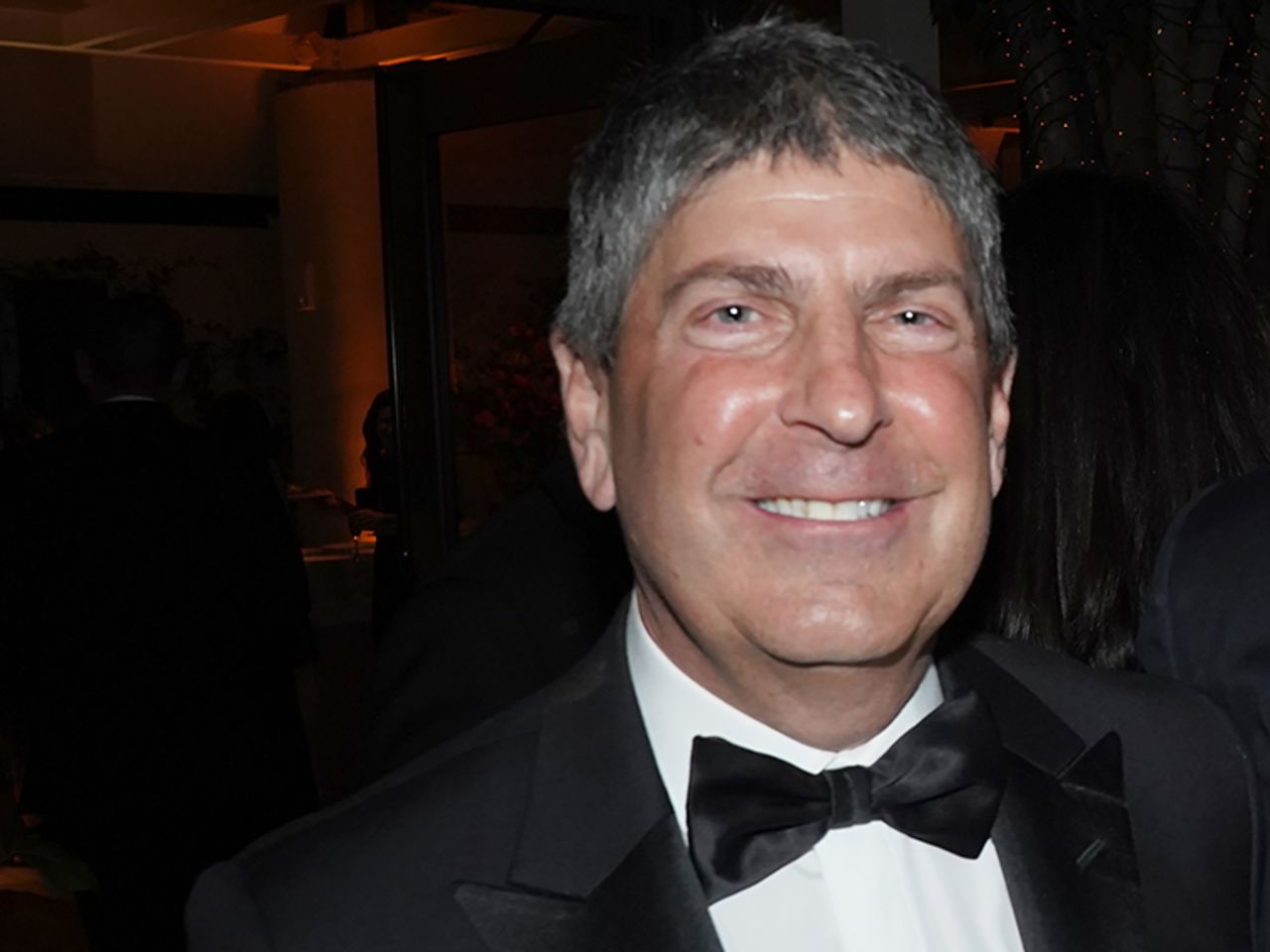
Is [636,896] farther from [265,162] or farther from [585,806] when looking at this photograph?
[265,162]

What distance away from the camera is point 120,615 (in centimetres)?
408

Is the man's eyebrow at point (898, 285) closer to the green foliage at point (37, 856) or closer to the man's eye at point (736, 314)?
the man's eye at point (736, 314)

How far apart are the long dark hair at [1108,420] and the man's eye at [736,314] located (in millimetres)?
845

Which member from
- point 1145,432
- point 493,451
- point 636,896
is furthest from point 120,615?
point 636,896

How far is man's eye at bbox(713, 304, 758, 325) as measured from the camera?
4.45ft

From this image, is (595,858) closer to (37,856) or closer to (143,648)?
(37,856)

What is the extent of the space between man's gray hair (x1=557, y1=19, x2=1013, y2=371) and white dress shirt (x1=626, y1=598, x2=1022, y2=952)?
0.95 ft

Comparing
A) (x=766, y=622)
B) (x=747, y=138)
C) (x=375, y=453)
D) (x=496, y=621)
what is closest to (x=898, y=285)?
(x=747, y=138)

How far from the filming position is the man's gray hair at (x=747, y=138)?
1.39 m

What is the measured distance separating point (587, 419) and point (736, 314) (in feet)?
0.74

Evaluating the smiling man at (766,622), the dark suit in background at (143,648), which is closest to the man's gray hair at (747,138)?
the smiling man at (766,622)

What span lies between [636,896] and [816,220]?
522 mm

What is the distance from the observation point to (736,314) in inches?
53.6

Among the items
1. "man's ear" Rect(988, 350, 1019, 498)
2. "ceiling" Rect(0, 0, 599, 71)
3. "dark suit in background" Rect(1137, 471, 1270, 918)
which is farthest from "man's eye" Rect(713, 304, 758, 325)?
"ceiling" Rect(0, 0, 599, 71)
